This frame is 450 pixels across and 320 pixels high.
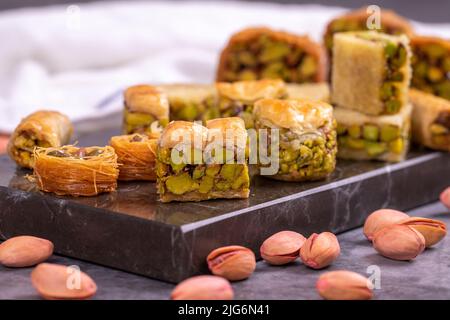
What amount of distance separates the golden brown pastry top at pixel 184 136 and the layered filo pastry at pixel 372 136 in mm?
646

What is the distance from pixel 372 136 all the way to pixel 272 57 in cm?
59

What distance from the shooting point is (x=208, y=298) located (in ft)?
7.04

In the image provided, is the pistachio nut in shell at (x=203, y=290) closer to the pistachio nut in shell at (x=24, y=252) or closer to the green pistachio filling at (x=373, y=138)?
the pistachio nut in shell at (x=24, y=252)

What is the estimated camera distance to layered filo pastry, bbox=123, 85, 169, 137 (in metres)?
2.85

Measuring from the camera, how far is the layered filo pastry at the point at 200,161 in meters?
2.39

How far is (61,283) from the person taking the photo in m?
2.19

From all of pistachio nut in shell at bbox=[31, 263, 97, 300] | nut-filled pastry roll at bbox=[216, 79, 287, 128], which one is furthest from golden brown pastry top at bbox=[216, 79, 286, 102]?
pistachio nut in shell at bbox=[31, 263, 97, 300]

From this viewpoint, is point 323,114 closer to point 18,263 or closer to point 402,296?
point 402,296

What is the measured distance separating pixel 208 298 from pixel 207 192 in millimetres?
353

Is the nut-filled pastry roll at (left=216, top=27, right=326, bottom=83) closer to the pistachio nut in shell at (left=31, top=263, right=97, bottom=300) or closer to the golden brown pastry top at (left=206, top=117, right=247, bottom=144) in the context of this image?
the golden brown pastry top at (left=206, top=117, right=247, bottom=144)

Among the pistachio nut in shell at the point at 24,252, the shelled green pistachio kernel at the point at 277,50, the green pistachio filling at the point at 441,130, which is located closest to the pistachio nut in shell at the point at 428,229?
→ the green pistachio filling at the point at 441,130

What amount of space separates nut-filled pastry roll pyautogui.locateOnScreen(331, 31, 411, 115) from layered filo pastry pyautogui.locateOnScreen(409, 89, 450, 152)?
0.44 feet

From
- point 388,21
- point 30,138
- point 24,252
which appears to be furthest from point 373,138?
point 24,252

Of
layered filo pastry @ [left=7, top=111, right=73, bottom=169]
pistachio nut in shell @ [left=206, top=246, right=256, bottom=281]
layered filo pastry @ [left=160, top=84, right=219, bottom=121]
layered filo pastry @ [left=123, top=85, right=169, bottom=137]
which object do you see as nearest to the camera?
pistachio nut in shell @ [left=206, top=246, right=256, bottom=281]
